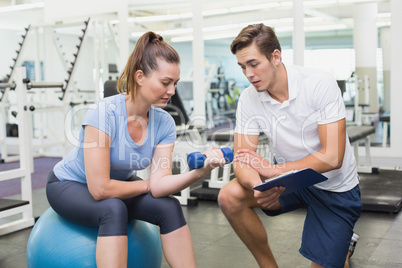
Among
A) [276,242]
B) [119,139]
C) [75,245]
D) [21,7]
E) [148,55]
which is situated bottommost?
[276,242]

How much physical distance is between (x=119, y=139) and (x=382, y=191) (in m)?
2.44

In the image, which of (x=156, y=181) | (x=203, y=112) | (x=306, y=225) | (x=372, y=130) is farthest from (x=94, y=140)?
(x=203, y=112)

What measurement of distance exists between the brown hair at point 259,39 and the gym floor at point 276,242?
39.2 inches

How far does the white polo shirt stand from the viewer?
1.71 metres

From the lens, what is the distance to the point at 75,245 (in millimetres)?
1563

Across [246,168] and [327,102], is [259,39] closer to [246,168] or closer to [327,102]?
[327,102]

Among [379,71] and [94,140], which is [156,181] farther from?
[379,71]

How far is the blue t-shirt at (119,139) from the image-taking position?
1.59m

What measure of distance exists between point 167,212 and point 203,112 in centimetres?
359

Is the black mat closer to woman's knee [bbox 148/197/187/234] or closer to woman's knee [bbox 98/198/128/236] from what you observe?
woman's knee [bbox 148/197/187/234]

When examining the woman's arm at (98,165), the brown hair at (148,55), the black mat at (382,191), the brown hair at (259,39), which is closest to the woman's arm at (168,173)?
the woman's arm at (98,165)

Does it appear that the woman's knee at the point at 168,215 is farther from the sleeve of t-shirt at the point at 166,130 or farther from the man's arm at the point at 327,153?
the man's arm at the point at 327,153

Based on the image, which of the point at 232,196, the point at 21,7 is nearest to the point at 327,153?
the point at 232,196

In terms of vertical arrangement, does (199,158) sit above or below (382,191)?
above
